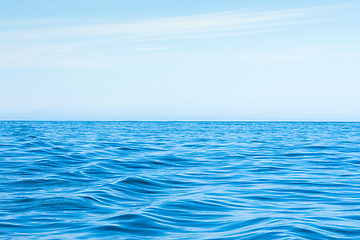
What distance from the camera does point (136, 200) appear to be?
29.4 feet

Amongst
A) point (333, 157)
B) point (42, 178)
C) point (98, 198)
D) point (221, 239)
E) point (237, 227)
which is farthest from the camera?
point (333, 157)

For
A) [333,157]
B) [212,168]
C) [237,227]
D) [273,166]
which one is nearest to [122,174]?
[212,168]

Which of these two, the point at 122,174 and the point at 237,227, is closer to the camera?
the point at 237,227

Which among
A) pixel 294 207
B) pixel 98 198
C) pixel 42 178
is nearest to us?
pixel 294 207

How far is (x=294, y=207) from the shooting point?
815 centimetres

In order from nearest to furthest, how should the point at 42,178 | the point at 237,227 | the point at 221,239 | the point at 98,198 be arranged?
the point at 221,239 < the point at 237,227 < the point at 98,198 < the point at 42,178

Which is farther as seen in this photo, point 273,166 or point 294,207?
point 273,166

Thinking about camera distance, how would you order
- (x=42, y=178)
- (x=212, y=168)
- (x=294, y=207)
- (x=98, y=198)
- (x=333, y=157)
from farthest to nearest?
(x=333, y=157) → (x=212, y=168) → (x=42, y=178) → (x=98, y=198) → (x=294, y=207)

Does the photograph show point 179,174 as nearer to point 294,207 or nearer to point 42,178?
point 42,178

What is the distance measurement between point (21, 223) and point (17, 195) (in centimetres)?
238

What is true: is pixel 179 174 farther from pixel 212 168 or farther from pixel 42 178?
pixel 42 178

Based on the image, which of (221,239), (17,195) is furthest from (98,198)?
(221,239)

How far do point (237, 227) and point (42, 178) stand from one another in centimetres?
642

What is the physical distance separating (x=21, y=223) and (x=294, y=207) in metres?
4.68
